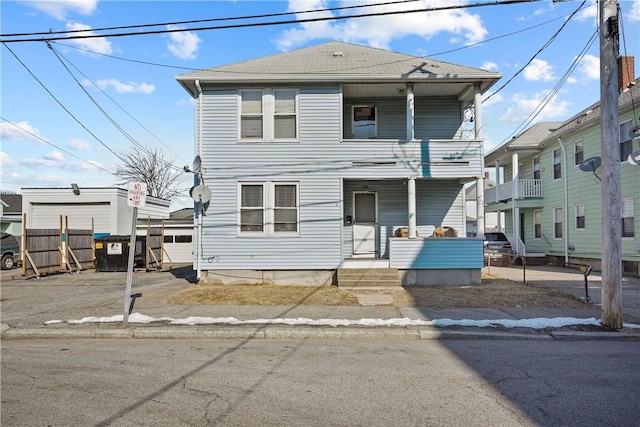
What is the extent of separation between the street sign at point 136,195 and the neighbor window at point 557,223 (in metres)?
20.7

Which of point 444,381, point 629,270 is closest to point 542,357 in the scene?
point 444,381

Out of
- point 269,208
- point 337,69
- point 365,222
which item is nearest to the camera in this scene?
point 269,208

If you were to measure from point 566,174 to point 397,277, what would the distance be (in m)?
13.3

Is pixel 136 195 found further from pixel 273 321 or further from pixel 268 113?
pixel 268 113

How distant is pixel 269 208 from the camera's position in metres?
13.5

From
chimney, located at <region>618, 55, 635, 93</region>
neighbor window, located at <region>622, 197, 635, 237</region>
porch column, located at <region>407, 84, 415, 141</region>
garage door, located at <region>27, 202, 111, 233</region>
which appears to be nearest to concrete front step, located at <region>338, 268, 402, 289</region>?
porch column, located at <region>407, 84, 415, 141</region>

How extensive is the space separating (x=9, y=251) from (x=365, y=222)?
1873cm

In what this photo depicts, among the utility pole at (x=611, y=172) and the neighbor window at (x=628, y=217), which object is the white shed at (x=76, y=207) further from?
the neighbor window at (x=628, y=217)

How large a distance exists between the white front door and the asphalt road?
7.33m

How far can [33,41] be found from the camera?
33.9ft

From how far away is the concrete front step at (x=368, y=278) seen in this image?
12.8 m

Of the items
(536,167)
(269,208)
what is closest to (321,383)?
(269,208)

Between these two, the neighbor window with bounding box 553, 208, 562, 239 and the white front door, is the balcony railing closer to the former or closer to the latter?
the neighbor window with bounding box 553, 208, 562, 239

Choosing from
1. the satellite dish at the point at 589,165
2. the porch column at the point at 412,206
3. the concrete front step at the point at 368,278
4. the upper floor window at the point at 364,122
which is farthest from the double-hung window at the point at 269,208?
the satellite dish at the point at 589,165
